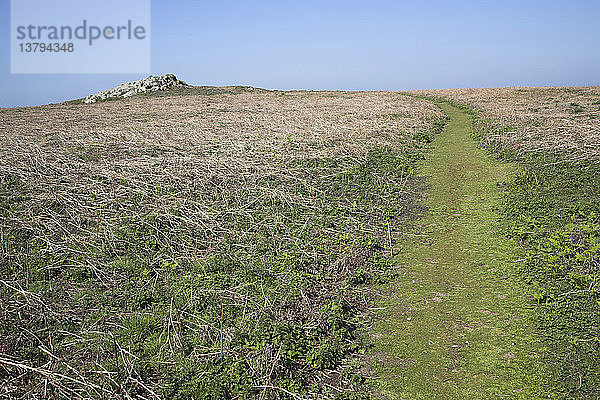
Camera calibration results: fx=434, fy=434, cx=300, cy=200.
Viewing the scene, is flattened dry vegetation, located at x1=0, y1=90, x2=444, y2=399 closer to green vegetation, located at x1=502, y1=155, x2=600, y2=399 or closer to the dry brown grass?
green vegetation, located at x1=502, y1=155, x2=600, y2=399

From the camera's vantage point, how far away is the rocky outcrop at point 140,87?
42703mm

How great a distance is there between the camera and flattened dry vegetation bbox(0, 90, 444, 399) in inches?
185

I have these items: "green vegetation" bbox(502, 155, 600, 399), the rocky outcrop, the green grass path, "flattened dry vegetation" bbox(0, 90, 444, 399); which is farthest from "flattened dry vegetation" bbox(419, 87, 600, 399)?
the rocky outcrop

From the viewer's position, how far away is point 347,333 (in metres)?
5.41

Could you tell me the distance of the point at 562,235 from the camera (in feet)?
24.2

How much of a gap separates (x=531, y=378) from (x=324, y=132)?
14.6 m

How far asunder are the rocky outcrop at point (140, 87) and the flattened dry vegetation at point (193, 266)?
3054cm

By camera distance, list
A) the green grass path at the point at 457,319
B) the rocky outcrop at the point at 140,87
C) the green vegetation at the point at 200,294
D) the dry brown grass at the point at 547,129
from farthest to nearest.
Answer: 1. the rocky outcrop at the point at 140,87
2. the dry brown grass at the point at 547,129
3. the green vegetation at the point at 200,294
4. the green grass path at the point at 457,319

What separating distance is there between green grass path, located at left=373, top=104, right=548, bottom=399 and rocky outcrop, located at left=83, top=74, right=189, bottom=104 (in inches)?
1587

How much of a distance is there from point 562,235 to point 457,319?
10.3 feet

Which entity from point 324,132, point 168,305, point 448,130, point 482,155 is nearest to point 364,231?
point 168,305

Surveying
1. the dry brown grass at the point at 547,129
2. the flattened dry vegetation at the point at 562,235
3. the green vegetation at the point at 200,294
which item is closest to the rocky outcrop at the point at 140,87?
the dry brown grass at the point at 547,129

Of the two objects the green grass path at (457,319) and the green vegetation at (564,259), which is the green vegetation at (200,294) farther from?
the green vegetation at (564,259)

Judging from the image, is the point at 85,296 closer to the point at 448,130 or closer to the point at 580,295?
the point at 580,295
